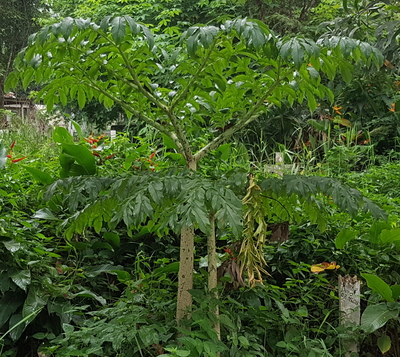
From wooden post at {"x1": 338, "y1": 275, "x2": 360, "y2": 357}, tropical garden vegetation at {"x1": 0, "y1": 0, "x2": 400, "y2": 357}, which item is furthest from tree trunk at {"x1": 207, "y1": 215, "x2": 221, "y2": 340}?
wooden post at {"x1": 338, "y1": 275, "x2": 360, "y2": 357}

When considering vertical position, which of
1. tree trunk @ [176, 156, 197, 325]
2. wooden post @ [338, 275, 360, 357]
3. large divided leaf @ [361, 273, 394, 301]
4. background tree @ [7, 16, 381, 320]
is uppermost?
background tree @ [7, 16, 381, 320]

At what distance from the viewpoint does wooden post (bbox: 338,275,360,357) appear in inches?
71.6

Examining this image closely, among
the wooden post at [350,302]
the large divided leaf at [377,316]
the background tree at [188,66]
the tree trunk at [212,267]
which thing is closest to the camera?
the background tree at [188,66]

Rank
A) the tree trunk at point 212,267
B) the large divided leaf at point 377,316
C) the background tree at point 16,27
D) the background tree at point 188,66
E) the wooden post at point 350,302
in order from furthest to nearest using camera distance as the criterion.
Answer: the background tree at point 16,27 < the wooden post at point 350,302 < the large divided leaf at point 377,316 < the tree trunk at point 212,267 < the background tree at point 188,66

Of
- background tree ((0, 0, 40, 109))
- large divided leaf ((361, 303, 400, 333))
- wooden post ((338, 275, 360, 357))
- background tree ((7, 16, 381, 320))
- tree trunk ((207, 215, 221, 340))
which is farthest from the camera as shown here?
background tree ((0, 0, 40, 109))

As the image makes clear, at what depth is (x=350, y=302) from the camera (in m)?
1.83

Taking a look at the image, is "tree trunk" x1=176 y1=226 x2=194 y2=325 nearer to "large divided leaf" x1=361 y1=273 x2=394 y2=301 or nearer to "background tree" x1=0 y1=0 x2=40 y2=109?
"large divided leaf" x1=361 y1=273 x2=394 y2=301

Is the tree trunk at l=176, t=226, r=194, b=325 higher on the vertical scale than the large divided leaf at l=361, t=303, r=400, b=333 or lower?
higher

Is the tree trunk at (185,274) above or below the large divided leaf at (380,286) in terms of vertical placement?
above

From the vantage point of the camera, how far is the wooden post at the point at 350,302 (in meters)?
1.82

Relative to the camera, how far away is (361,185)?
10.8 feet

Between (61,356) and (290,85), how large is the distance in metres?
1.21

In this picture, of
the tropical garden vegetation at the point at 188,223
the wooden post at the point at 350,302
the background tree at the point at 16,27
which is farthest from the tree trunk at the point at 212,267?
the background tree at the point at 16,27

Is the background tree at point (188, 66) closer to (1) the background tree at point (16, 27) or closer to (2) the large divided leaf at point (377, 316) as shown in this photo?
(2) the large divided leaf at point (377, 316)
